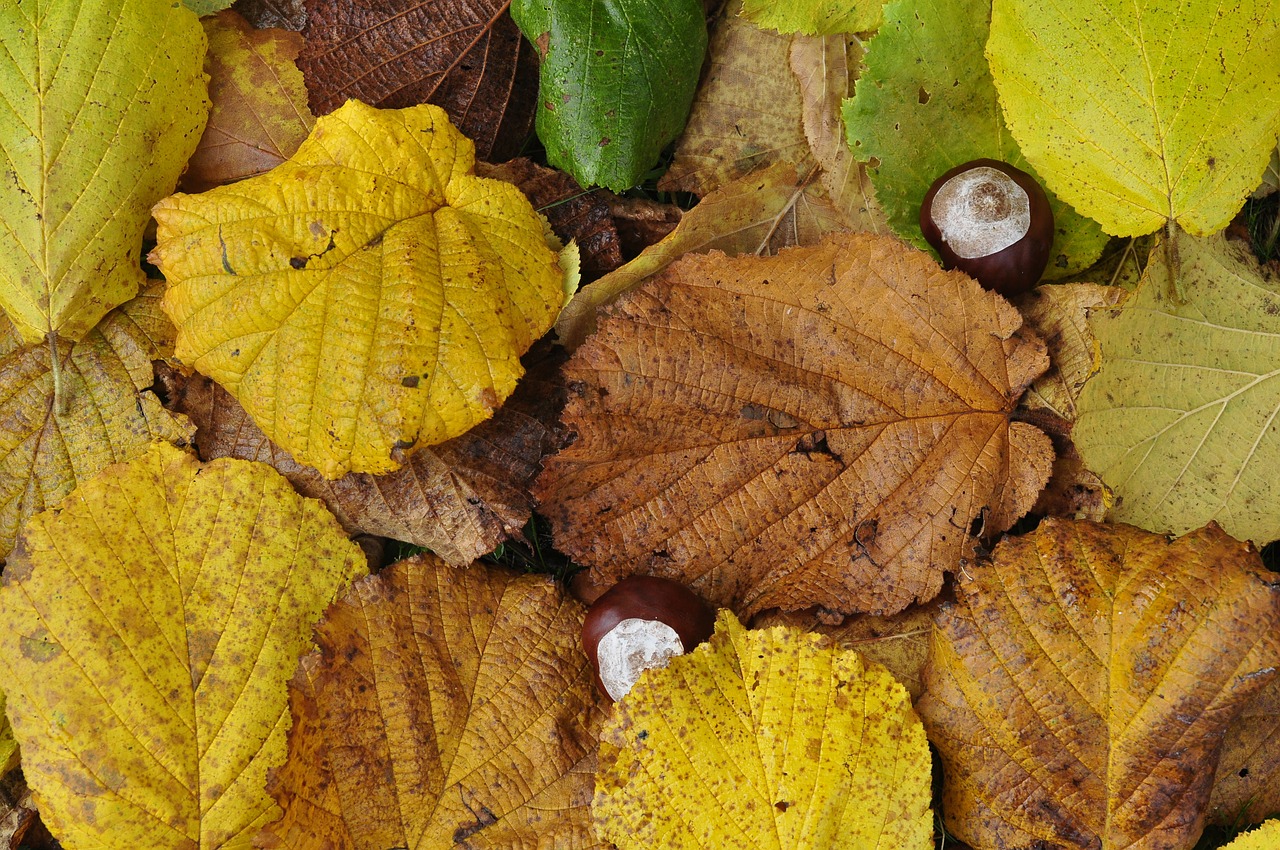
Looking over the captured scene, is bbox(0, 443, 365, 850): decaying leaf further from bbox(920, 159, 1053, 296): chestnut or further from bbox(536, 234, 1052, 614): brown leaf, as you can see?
bbox(920, 159, 1053, 296): chestnut

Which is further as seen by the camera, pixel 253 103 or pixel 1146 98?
pixel 253 103

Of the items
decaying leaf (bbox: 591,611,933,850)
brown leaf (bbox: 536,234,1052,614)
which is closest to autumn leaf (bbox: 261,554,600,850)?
decaying leaf (bbox: 591,611,933,850)

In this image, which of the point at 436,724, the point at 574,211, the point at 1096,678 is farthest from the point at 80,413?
the point at 1096,678

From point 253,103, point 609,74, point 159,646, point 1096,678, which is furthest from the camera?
point 253,103

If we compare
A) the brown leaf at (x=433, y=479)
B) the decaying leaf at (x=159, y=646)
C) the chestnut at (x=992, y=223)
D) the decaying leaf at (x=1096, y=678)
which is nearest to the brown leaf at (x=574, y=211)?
the brown leaf at (x=433, y=479)

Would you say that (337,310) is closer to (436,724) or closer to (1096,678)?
(436,724)

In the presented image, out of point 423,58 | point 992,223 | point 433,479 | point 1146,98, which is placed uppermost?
point 423,58
